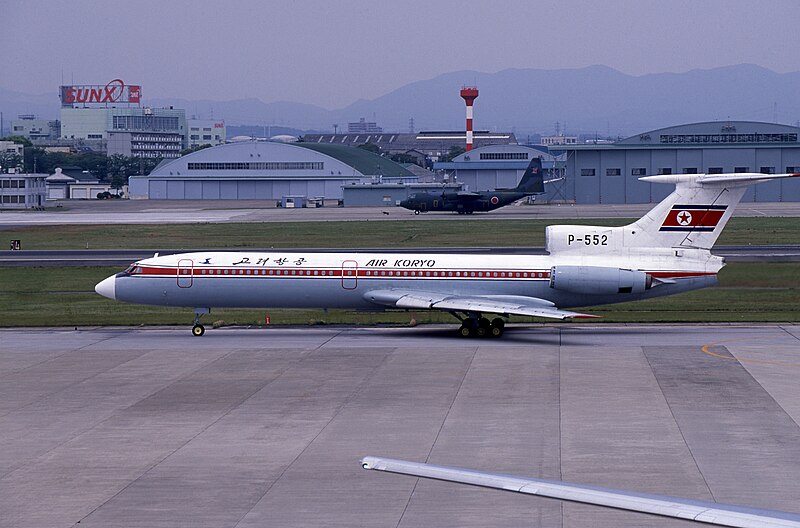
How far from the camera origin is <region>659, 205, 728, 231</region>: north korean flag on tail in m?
38.9

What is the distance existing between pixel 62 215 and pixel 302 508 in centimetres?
10468

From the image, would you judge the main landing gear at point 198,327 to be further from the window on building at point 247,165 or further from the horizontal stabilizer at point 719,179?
the window on building at point 247,165

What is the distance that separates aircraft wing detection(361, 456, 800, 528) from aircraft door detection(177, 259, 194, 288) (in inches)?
1227

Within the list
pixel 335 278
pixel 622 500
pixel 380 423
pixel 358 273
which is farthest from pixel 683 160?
pixel 622 500

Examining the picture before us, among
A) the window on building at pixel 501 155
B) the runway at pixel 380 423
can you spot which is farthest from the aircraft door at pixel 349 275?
the window on building at pixel 501 155

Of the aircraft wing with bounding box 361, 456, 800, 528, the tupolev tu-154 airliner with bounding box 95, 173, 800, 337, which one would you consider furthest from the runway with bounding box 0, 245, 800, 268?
the aircraft wing with bounding box 361, 456, 800, 528

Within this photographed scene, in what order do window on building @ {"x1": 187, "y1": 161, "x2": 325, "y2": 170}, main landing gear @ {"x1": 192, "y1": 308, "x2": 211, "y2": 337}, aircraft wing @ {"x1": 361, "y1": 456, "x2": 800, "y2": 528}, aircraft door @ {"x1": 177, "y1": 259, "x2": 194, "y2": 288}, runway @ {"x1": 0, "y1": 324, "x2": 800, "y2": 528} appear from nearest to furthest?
aircraft wing @ {"x1": 361, "y1": 456, "x2": 800, "y2": 528}
runway @ {"x1": 0, "y1": 324, "x2": 800, "y2": 528}
aircraft door @ {"x1": 177, "y1": 259, "x2": 194, "y2": 288}
main landing gear @ {"x1": 192, "y1": 308, "x2": 211, "y2": 337}
window on building @ {"x1": 187, "y1": 161, "x2": 325, "y2": 170}

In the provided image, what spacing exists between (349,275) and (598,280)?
9688mm

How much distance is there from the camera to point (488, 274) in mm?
40250

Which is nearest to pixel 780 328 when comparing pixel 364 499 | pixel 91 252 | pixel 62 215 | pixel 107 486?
pixel 364 499

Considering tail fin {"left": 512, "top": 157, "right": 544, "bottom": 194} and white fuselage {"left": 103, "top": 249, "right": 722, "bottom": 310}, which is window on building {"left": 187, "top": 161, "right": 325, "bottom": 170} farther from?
white fuselage {"left": 103, "top": 249, "right": 722, "bottom": 310}

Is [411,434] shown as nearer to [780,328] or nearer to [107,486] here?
[107,486]

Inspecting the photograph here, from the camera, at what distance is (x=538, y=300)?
39.6 meters

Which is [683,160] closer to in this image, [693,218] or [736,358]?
[693,218]
